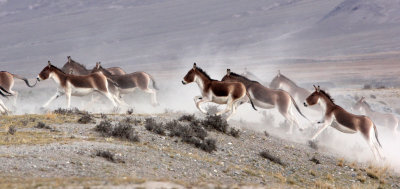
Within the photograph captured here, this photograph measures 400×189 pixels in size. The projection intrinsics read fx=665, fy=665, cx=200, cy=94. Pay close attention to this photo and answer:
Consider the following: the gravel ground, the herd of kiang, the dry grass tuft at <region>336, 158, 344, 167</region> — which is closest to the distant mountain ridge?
the herd of kiang

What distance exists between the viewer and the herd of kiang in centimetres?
2100

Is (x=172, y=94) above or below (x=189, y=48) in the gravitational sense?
below

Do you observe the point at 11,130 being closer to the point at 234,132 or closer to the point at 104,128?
the point at 104,128

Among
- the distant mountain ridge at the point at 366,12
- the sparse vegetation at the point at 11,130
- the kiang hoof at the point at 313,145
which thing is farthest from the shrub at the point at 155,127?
the distant mountain ridge at the point at 366,12

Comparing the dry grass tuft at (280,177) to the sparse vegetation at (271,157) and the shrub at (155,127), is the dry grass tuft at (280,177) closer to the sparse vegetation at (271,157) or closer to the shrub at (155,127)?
the sparse vegetation at (271,157)

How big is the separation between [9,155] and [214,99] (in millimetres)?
8565

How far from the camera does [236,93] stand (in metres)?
20.8

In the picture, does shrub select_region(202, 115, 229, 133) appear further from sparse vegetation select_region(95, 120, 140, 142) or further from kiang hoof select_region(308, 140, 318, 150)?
kiang hoof select_region(308, 140, 318, 150)

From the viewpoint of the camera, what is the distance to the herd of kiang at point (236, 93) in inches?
827

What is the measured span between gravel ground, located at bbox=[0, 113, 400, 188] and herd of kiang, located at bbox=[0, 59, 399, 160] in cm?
125

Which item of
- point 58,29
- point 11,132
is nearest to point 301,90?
point 11,132

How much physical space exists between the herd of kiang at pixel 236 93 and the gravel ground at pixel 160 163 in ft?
4.09

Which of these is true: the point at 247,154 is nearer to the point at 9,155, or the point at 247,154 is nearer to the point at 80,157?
the point at 80,157

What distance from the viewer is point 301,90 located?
2911 cm
